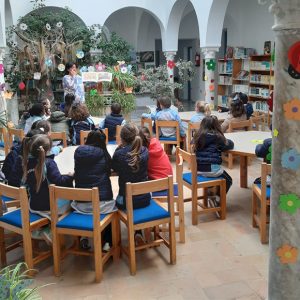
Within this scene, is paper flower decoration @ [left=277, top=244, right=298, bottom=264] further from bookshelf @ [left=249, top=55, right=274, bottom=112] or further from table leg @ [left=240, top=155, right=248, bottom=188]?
bookshelf @ [left=249, top=55, right=274, bottom=112]

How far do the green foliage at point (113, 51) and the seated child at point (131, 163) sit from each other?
299 inches

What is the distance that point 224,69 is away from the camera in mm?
12102

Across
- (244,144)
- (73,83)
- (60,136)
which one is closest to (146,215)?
(244,144)

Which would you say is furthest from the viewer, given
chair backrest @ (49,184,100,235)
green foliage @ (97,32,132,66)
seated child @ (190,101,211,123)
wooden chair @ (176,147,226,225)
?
green foliage @ (97,32,132,66)

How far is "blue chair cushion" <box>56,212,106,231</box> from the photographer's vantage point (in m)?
3.01

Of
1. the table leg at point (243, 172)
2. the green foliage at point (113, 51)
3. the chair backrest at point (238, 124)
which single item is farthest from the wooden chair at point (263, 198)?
the green foliage at point (113, 51)

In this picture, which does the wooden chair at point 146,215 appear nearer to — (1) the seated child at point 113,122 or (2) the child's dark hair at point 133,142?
(2) the child's dark hair at point 133,142

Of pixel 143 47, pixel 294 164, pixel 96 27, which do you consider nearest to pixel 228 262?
pixel 294 164

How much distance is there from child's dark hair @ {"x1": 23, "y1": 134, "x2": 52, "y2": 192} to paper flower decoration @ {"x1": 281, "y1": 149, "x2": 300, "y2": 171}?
6.12 ft

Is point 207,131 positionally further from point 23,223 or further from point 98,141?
point 23,223

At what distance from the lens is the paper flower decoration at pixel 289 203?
214 cm

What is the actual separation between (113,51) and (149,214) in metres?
8.25

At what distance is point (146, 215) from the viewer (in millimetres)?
3176

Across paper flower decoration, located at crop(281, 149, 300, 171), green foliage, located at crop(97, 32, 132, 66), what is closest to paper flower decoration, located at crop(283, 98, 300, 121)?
paper flower decoration, located at crop(281, 149, 300, 171)
